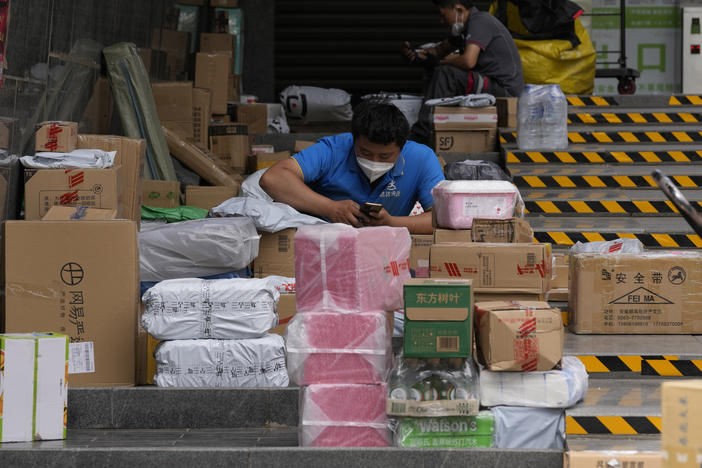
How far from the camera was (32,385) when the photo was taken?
4.33m

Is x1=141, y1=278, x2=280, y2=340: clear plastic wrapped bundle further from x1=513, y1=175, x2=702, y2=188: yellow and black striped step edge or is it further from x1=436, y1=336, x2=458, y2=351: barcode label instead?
x1=513, y1=175, x2=702, y2=188: yellow and black striped step edge

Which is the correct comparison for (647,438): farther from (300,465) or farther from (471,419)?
(300,465)

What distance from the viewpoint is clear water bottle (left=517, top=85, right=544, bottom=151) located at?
26.9ft

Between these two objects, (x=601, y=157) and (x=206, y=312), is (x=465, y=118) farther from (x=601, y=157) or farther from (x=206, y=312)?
(x=206, y=312)

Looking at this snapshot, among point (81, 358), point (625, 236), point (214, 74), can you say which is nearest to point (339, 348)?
point (81, 358)

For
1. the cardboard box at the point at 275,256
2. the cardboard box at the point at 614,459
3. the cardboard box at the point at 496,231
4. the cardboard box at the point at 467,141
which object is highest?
the cardboard box at the point at 467,141

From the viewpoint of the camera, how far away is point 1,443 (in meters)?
4.30

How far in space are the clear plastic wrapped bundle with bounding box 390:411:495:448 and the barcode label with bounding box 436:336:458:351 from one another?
11.0 inches

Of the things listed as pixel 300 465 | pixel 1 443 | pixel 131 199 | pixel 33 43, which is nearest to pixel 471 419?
pixel 300 465

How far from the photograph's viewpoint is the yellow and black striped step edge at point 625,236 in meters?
6.95

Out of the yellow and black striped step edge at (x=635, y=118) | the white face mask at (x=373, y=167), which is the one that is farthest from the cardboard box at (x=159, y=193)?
the yellow and black striped step edge at (x=635, y=118)

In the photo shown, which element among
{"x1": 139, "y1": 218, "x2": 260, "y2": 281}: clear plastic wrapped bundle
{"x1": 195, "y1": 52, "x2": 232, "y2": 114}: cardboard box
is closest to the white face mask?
{"x1": 139, "y1": 218, "x2": 260, "y2": 281}: clear plastic wrapped bundle

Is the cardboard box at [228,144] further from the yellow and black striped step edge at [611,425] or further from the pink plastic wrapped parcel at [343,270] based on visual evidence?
the yellow and black striped step edge at [611,425]

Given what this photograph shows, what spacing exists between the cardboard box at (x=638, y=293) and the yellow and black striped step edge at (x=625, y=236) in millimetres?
1935
